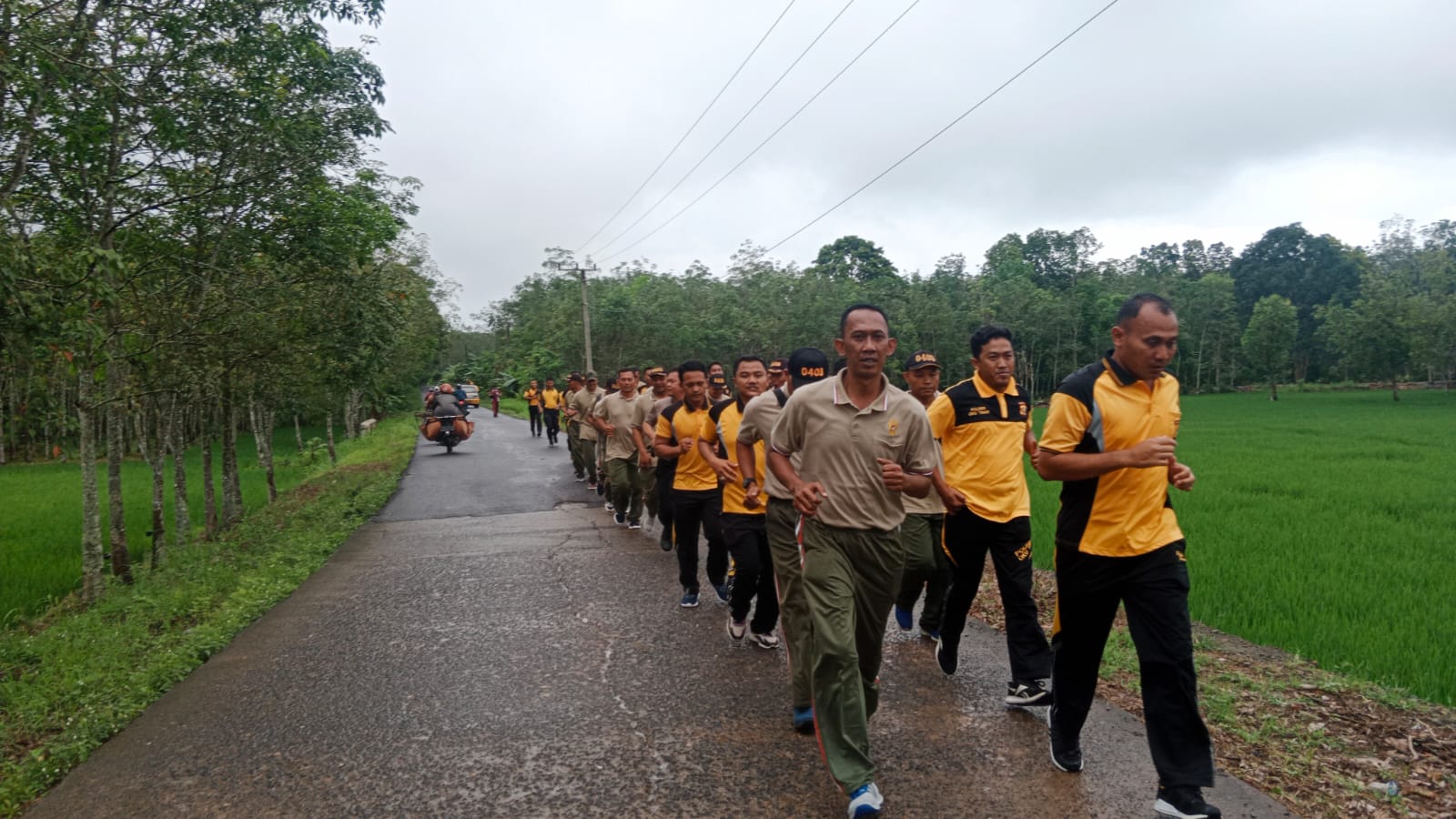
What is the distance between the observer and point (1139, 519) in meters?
3.33

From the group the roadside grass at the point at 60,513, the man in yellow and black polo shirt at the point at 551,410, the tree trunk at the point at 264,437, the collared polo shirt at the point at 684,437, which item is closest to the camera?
the collared polo shirt at the point at 684,437

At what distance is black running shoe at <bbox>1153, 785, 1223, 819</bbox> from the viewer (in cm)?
306

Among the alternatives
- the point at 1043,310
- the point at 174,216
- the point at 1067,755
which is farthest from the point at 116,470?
the point at 1043,310

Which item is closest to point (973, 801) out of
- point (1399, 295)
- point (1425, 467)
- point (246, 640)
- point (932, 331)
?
point (246, 640)

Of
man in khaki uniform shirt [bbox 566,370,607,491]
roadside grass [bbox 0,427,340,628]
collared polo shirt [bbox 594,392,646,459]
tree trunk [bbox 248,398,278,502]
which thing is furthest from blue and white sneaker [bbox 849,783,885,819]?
tree trunk [bbox 248,398,278,502]

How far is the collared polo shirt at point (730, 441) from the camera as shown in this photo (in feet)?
17.9

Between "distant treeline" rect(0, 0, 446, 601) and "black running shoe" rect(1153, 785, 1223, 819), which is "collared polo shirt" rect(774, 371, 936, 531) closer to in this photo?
"black running shoe" rect(1153, 785, 1223, 819)

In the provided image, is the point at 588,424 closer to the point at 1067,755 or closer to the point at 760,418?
the point at 760,418

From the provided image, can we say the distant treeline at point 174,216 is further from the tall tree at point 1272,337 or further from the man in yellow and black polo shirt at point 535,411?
the tall tree at point 1272,337

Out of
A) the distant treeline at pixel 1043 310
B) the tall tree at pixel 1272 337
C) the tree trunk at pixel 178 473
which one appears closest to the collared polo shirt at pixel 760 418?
the tree trunk at pixel 178 473

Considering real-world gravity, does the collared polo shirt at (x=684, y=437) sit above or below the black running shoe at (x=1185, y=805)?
above

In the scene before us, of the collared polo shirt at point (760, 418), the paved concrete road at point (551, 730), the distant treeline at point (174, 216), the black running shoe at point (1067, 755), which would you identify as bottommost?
the paved concrete road at point (551, 730)

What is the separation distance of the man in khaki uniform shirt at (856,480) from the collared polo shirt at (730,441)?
1.64m

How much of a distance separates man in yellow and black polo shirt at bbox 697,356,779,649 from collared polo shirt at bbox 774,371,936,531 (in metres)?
1.57
